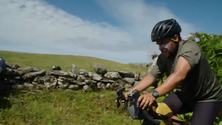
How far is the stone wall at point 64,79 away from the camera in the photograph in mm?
6320

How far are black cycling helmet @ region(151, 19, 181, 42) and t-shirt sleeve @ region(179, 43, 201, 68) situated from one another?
0.34 m

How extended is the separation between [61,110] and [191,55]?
456cm

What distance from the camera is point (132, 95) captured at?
77.0 inches

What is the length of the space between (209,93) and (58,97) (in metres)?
4.98

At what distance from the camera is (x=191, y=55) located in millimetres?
2123

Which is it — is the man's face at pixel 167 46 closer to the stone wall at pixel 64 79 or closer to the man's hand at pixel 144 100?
the man's hand at pixel 144 100

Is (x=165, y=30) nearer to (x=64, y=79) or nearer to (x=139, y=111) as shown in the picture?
(x=139, y=111)

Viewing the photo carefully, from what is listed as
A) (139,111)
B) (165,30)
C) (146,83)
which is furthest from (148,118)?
(165,30)

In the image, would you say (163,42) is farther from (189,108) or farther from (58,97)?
(58,97)

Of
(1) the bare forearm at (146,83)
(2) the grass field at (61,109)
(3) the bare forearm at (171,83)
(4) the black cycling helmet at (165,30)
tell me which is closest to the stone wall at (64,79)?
(2) the grass field at (61,109)

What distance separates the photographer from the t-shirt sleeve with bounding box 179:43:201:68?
210cm

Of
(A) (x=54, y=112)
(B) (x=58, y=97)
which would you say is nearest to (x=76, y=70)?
(B) (x=58, y=97)

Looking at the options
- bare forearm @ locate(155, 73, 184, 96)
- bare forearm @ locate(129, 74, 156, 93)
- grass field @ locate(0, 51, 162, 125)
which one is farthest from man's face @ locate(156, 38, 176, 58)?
grass field @ locate(0, 51, 162, 125)

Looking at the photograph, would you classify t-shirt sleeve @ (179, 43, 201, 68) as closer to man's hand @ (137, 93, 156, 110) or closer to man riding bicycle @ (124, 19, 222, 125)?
man riding bicycle @ (124, 19, 222, 125)
